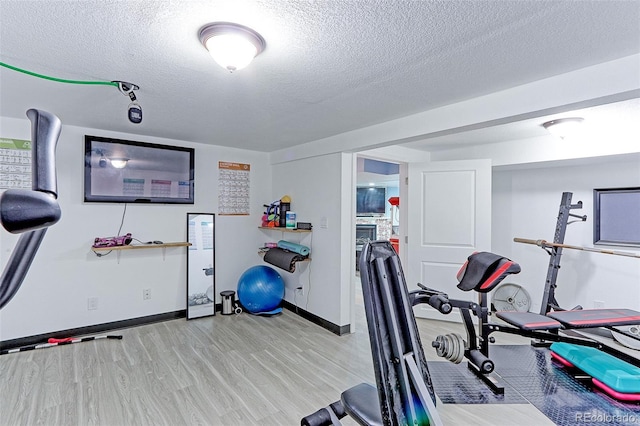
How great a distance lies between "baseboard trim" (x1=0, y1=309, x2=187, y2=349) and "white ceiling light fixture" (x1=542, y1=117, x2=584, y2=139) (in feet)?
14.4

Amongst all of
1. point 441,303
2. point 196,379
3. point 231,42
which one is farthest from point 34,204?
point 196,379

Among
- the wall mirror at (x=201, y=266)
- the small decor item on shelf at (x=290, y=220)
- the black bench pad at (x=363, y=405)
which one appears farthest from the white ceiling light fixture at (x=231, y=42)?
the wall mirror at (x=201, y=266)

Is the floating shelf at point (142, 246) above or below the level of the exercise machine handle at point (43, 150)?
below

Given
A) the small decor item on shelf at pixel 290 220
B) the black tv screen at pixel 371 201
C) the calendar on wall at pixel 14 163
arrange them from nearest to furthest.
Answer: the calendar on wall at pixel 14 163 < the small decor item on shelf at pixel 290 220 < the black tv screen at pixel 371 201

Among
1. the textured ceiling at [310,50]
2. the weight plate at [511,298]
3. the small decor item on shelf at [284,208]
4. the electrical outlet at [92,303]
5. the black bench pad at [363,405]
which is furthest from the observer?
the small decor item on shelf at [284,208]

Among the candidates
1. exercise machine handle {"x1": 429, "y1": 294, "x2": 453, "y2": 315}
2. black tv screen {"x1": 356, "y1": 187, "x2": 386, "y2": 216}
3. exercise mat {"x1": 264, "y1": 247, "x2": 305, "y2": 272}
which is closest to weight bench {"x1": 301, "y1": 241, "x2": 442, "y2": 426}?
exercise machine handle {"x1": 429, "y1": 294, "x2": 453, "y2": 315}

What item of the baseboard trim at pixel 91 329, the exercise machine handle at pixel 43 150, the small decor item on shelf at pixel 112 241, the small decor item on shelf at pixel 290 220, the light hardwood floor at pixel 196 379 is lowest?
the light hardwood floor at pixel 196 379

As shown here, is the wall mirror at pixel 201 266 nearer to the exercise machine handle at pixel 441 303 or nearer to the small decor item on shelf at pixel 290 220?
the small decor item on shelf at pixel 290 220

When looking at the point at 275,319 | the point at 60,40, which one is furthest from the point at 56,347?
the point at 60,40

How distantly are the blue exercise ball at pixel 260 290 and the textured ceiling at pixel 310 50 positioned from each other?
216cm

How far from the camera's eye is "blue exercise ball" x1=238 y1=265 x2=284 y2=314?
3973 mm

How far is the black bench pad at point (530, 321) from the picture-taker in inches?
81.5

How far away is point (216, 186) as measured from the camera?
4195mm

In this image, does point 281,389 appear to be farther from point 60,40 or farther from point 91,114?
point 91,114
